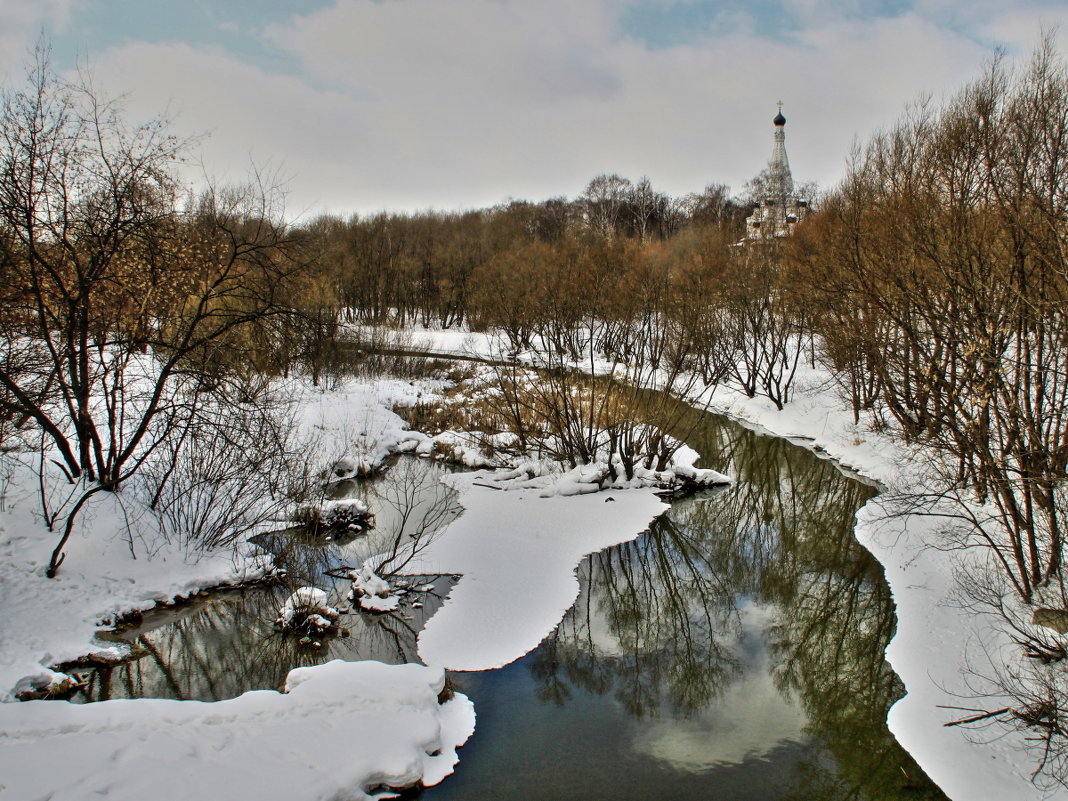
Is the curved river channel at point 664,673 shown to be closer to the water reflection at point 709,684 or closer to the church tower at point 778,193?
the water reflection at point 709,684

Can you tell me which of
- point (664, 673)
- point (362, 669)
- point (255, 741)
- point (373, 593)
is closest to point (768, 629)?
point (664, 673)

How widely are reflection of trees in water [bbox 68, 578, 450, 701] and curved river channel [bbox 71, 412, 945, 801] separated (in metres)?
0.02

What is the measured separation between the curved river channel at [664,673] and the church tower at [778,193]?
27.0 metres

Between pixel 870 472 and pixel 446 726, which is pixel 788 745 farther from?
pixel 870 472

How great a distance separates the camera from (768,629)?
8.98m

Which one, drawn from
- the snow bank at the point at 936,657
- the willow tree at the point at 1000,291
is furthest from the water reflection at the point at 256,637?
the willow tree at the point at 1000,291

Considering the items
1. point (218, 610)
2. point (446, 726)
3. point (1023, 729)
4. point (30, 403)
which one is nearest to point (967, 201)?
point (1023, 729)

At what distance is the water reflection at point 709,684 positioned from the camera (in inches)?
242

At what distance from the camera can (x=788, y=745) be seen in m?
6.61

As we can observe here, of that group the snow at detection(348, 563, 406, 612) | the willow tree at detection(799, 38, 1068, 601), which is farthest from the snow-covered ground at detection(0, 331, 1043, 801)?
the willow tree at detection(799, 38, 1068, 601)

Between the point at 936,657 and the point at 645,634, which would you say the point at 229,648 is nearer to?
the point at 645,634

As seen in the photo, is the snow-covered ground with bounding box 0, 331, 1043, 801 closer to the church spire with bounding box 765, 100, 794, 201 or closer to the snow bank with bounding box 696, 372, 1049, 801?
the snow bank with bounding box 696, 372, 1049, 801

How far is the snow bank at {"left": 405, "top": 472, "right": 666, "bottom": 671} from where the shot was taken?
27.9 feet

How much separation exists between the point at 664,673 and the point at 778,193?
133 feet
